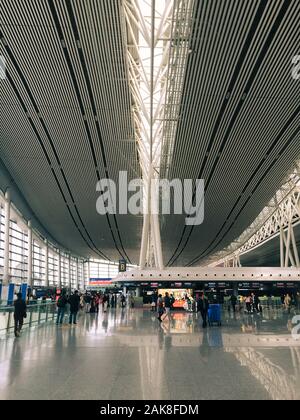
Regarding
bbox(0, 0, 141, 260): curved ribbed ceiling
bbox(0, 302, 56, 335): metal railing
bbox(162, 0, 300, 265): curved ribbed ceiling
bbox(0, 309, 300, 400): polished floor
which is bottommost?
bbox(0, 309, 300, 400): polished floor

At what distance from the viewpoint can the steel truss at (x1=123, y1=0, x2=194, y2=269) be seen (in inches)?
545

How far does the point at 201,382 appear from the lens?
5613 mm

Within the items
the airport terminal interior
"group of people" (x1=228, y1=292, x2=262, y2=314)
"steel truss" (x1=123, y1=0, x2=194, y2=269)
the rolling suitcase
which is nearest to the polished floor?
the airport terminal interior

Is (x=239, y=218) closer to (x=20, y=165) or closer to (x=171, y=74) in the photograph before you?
(x=20, y=165)

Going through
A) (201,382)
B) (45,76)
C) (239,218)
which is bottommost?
(201,382)

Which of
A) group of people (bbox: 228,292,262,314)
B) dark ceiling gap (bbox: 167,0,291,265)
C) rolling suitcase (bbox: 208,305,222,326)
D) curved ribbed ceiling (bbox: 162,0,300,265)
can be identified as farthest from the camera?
group of people (bbox: 228,292,262,314)

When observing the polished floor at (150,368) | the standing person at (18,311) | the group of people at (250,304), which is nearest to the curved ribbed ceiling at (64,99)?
the standing person at (18,311)

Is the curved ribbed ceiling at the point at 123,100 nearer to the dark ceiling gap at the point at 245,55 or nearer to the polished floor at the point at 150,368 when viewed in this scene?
the dark ceiling gap at the point at 245,55

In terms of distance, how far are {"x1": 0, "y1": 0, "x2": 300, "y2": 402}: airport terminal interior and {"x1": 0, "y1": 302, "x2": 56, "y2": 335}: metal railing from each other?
0.08m

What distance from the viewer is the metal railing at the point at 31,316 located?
1174 cm

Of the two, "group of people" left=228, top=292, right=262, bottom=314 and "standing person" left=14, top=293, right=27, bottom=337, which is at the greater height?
"standing person" left=14, top=293, right=27, bottom=337

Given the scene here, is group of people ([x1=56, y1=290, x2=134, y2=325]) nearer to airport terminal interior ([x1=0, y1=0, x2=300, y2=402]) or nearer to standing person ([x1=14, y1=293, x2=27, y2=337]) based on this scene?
airport terminal interior ([x1=0, y1=0, x2=300, y2=402])
